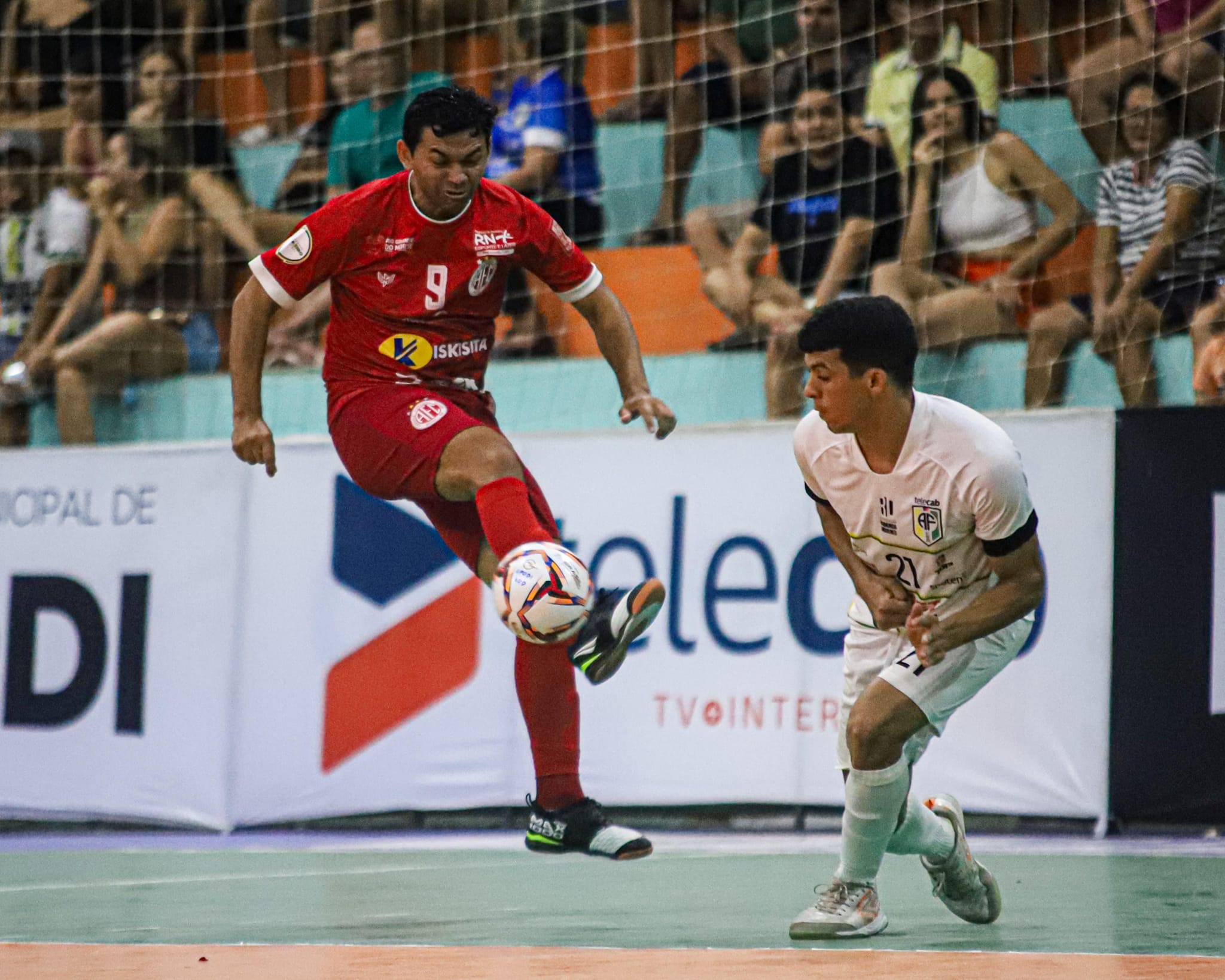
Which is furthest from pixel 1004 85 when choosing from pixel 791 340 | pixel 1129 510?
pixel 1129 510

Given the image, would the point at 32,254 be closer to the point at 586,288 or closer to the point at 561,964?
the point at 586,288

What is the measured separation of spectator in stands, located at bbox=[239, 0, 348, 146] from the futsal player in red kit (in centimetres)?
595

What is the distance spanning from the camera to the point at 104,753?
369 inches

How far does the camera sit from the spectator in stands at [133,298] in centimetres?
1044

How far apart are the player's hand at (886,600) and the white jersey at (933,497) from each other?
0.31 ft

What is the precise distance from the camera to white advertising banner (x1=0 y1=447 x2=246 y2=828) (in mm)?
9273

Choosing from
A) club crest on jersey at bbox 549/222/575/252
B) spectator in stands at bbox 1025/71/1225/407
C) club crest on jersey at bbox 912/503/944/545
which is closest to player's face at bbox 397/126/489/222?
club crest on jersey at bbox 549/222/575/252

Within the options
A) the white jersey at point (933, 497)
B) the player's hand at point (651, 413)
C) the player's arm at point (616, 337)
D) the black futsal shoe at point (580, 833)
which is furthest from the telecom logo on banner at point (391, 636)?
the white jersey at point (933, 497)

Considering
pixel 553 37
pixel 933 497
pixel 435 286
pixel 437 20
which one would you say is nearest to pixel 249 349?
pixel 435 286

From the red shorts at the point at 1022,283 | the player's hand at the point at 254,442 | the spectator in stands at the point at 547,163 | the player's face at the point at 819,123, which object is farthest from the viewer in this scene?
the spectator in stands at the point at 547,163

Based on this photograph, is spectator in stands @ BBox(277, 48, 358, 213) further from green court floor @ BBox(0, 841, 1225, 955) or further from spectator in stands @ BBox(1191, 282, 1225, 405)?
spectator in stands @ BBox(1191, 282, 1225, 405)

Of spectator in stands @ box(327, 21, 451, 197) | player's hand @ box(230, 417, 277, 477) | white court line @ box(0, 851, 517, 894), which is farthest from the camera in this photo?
spectator in stands @ box(327, 21, 451, 197)

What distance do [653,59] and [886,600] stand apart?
632cm

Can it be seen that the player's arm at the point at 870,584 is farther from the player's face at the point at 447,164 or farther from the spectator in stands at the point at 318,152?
the spectator in stands at the point at 318,152
